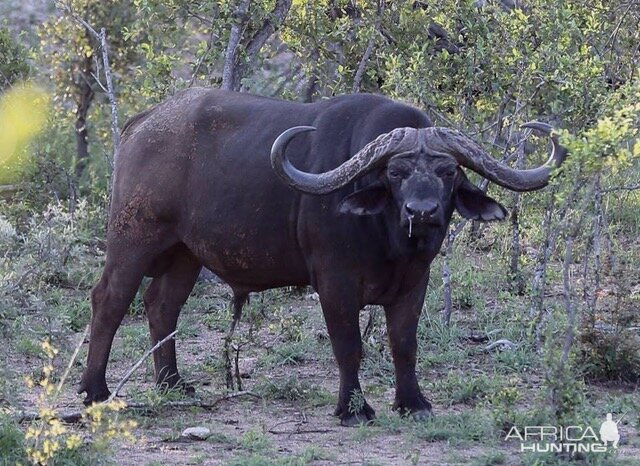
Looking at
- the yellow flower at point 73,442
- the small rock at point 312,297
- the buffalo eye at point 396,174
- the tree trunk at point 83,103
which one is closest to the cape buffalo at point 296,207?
the buffalo eye at point 396,174

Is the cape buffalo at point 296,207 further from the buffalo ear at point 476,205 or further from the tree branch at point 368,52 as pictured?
the tree branch at point 368,52

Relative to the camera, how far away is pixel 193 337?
8.64 m

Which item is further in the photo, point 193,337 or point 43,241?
point 193,337

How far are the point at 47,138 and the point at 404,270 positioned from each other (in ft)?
23.9

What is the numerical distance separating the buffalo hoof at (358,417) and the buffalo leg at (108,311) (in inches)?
A: 58.5

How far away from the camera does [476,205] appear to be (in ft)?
20.8

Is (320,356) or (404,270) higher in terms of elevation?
(404,270)

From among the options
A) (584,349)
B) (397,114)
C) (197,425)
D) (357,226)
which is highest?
(397,114)

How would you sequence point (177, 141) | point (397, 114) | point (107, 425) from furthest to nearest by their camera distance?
point (177, 141) < point (397, 114) < point (107, 425)

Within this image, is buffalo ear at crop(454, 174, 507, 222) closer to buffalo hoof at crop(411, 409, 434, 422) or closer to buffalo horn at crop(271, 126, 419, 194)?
buffalo horn at crop(271, 126, 419, 194)

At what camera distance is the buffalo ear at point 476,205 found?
6.31 metres

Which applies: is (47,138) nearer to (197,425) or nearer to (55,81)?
(55,81)

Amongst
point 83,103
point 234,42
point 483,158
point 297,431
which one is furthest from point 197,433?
point 83,103

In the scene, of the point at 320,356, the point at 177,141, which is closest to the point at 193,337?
the point at 320,356
